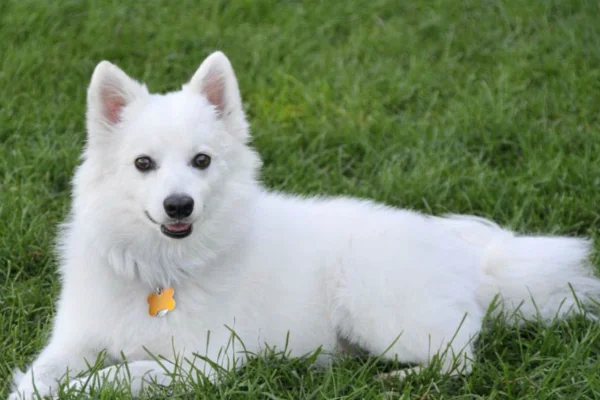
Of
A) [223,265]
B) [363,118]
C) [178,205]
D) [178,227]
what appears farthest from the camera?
[363,118]

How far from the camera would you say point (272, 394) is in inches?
139

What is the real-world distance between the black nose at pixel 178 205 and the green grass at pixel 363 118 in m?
0.70

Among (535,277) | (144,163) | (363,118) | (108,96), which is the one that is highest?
(108,96)

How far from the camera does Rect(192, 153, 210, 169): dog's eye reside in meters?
3.71

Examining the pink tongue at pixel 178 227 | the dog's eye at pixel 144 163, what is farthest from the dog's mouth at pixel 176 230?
the dog's eye at pixel 144 163

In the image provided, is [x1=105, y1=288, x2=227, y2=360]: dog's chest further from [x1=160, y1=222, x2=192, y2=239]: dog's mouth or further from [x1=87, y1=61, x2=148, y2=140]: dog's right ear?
[x1=87, y1=61, x2=148, y2=140]: dog's right ear

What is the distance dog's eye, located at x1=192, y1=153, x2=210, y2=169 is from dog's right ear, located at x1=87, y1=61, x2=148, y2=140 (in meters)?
0.39

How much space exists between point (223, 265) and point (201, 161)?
0.50 meters

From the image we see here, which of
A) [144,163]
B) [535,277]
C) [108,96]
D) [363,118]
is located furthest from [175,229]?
[363,118]

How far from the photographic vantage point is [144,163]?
3656mm

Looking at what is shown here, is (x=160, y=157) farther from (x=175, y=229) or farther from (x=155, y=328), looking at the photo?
(x=155, y=328)

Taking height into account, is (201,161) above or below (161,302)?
above

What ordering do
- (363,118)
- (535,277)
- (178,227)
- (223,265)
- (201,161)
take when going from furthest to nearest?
(363,118)
(535,277)
(223,265)
(201,161)
(178,227)

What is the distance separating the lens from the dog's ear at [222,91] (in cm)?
392
